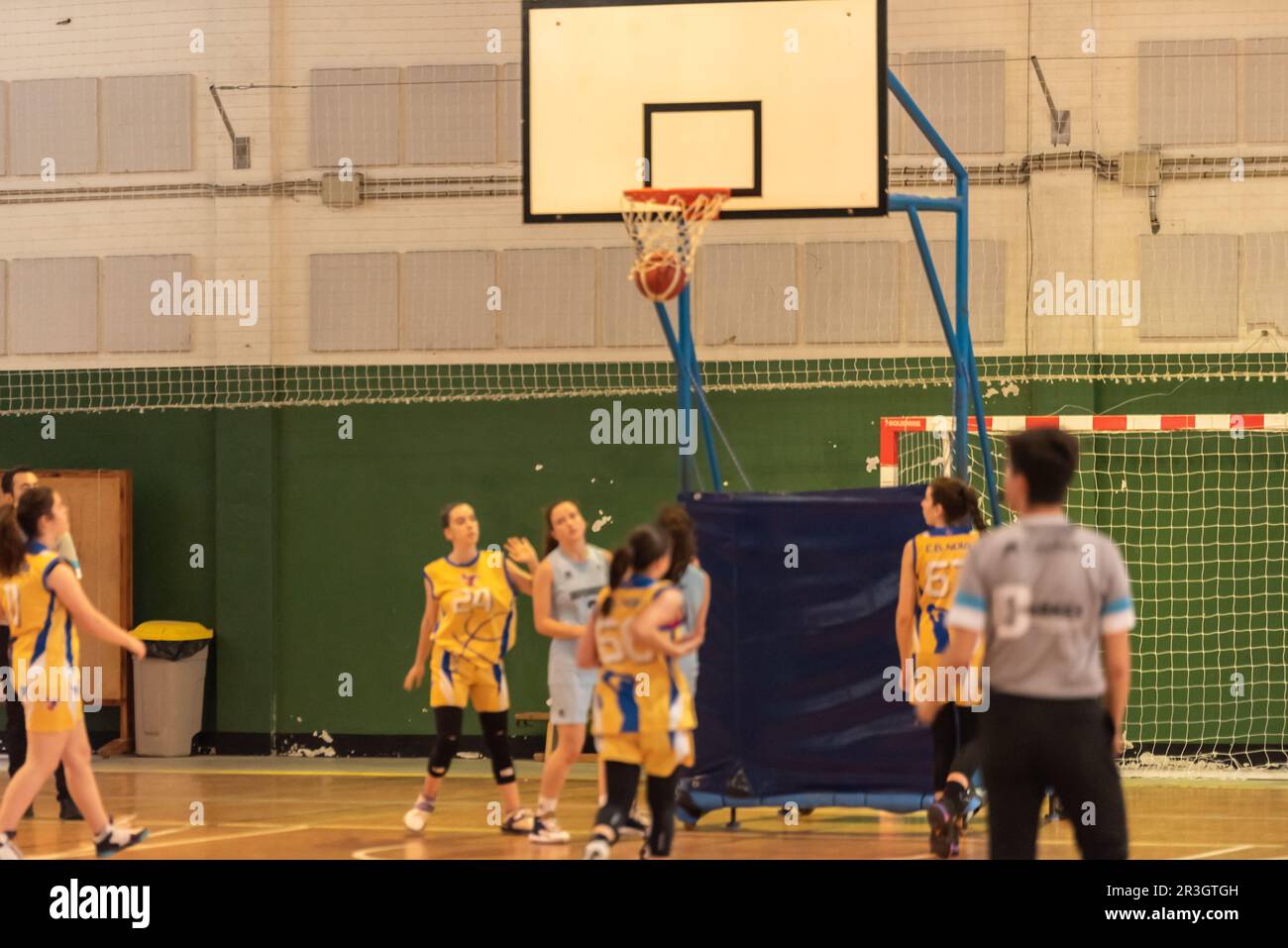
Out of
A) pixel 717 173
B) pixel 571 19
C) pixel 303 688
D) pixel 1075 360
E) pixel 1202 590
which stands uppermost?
pixel 571 19

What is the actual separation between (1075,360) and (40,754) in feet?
29.9

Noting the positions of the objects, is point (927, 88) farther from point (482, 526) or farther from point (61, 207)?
point (61, 207)

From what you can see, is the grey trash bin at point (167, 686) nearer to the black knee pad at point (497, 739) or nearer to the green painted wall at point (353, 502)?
the green painted wall at point (353, 502)

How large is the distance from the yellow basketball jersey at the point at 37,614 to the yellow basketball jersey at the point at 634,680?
2.63 m

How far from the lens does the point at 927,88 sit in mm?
14477

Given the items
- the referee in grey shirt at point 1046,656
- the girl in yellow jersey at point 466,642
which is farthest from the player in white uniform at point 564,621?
the referee in grey shirt at point 1046,656

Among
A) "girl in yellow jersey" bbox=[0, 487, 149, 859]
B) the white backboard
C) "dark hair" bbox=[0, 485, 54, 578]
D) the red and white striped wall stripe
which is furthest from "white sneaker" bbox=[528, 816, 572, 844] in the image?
the red and white striped wall stripe

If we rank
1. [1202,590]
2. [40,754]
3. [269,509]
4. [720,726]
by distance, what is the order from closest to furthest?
[40,754], [720,726], [1202,590], [269,509]

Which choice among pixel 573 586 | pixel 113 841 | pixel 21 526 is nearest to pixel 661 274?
pixel 573 586

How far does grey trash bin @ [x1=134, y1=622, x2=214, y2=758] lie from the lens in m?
14.7

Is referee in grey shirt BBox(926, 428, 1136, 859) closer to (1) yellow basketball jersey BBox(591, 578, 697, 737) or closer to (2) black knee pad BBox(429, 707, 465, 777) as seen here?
(1) yellow basketball jersey BBox(591, 578, 697, 737)

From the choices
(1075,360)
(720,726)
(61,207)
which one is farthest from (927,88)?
(61,207)

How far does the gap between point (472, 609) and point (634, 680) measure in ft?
8.06

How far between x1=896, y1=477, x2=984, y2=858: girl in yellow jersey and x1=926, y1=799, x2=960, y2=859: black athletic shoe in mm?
153
